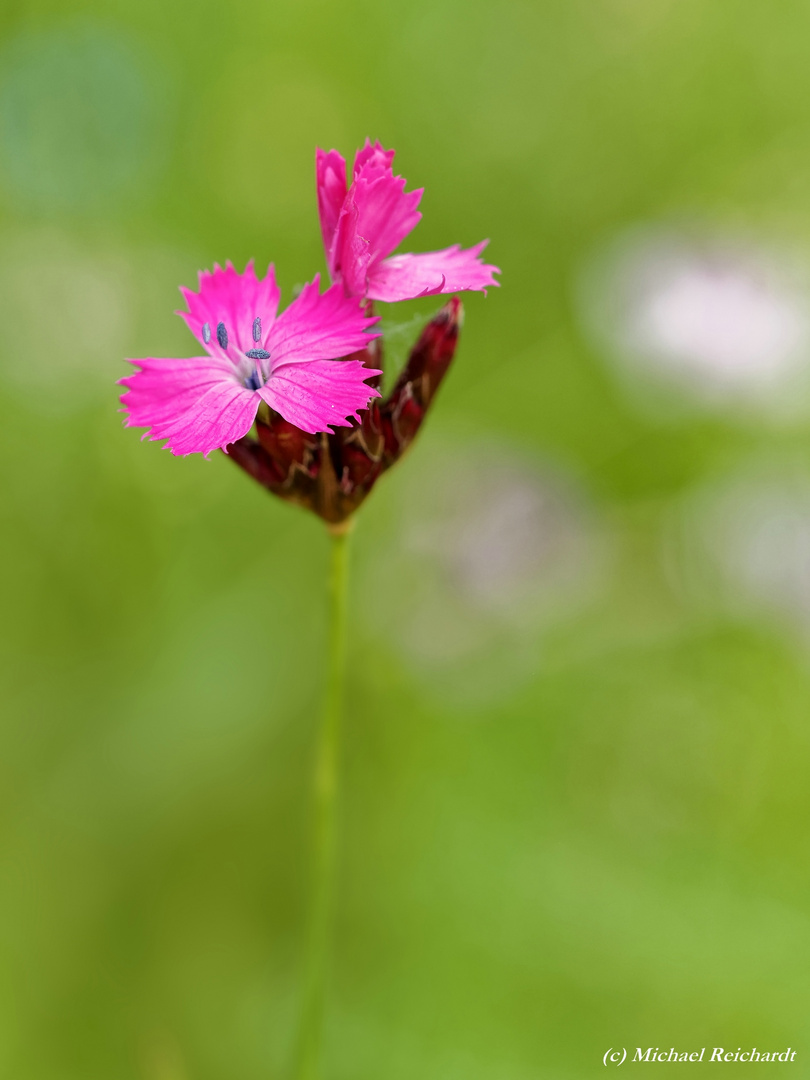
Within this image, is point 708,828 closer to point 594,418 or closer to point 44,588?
point 594,418

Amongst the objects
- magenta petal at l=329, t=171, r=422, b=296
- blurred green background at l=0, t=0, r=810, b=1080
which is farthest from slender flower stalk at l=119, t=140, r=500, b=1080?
blurred green background at l=0, t=0, r=810, b=1080

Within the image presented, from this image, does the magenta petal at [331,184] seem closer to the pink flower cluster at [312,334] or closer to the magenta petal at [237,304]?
the pink flower cluster at [312,334]

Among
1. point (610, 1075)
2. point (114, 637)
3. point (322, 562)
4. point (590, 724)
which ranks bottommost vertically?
point (610, 1075)

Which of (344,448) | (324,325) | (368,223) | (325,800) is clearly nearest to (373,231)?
(368,223)

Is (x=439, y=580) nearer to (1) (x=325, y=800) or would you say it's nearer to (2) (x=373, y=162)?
(1) (x=325, y=800)

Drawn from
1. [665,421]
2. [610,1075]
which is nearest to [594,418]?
[665,421]

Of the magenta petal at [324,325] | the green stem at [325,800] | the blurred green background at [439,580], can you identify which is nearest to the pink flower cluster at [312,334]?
the magenta petal at [324,325]

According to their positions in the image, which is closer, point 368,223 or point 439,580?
point 368,223
